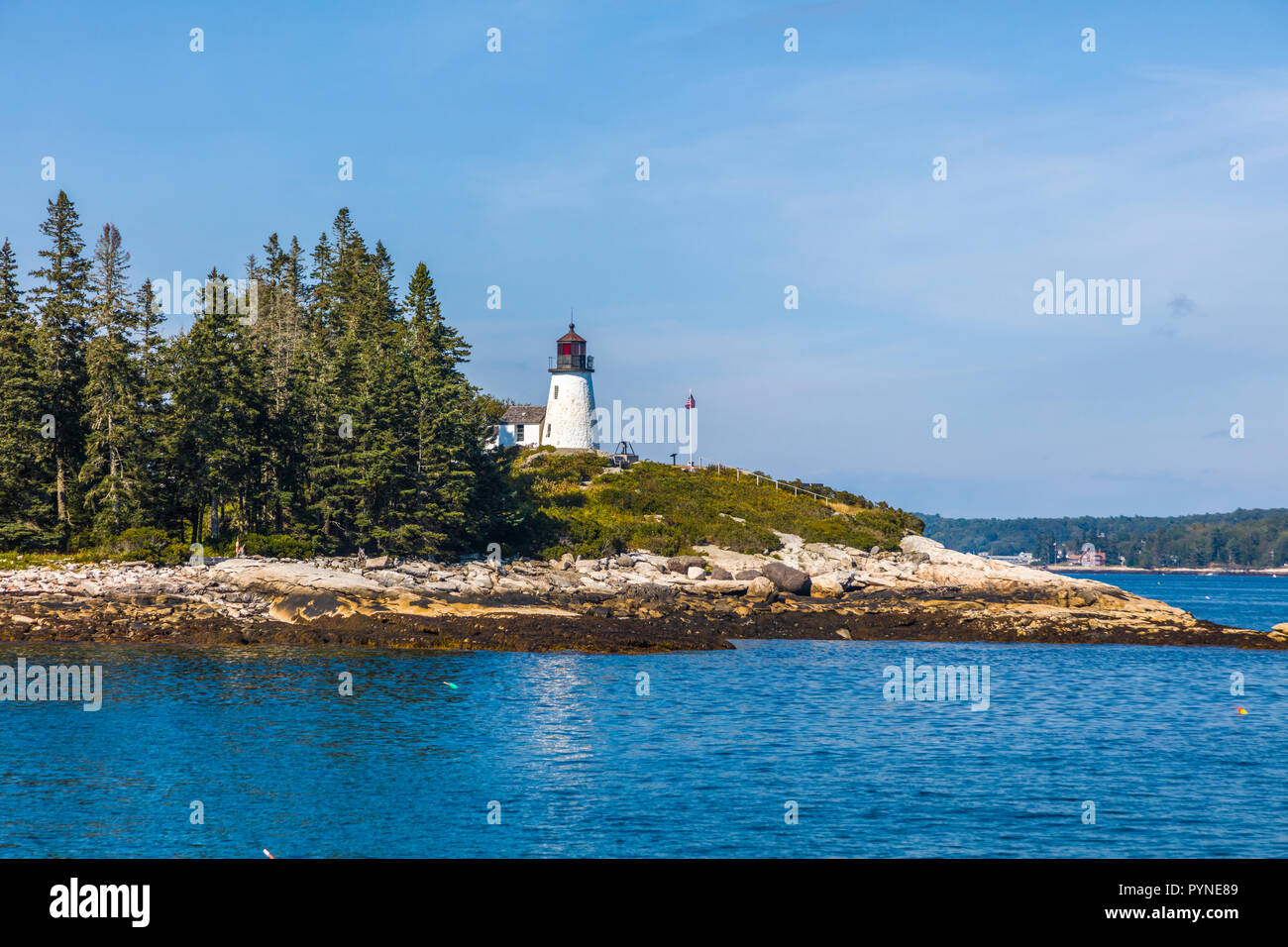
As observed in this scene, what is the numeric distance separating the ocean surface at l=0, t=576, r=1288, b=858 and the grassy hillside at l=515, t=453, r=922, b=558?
25035 mm

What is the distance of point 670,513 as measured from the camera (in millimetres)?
70562

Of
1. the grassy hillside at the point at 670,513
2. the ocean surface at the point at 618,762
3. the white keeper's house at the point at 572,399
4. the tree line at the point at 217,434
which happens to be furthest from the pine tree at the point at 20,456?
the white keeper's house at the point at 572,399

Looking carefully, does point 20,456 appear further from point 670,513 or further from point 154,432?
point 670,513

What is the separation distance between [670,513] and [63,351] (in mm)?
37541

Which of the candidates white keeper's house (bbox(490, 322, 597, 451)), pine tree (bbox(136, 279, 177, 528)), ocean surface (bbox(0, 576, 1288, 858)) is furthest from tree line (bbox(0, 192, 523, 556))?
white keeper's house (bbox(490, 322, 597, 451))

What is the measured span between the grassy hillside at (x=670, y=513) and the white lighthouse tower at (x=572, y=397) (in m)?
4.79

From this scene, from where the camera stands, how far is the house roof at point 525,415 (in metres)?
98.0

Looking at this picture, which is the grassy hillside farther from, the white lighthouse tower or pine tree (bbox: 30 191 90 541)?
pine tree (bbox: 30 191 90 541)

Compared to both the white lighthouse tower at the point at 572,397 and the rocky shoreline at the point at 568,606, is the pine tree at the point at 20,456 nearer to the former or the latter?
the rocky shoreline at the point at 568,606

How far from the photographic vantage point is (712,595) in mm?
53750

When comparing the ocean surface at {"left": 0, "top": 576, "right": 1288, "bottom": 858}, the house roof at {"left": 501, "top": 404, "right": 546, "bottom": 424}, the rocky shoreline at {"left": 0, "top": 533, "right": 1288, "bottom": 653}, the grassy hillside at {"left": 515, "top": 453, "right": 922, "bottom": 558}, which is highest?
the house roof at {"left": 501, "top": 404, "right": 546, "bottom": 424}

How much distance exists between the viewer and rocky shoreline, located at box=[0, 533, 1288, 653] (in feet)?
135
